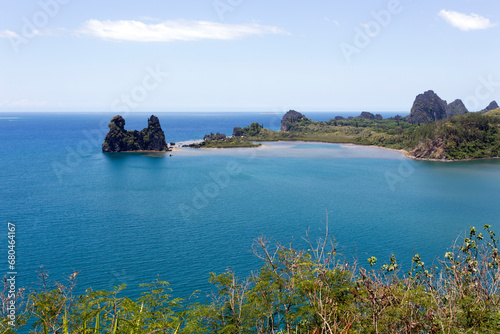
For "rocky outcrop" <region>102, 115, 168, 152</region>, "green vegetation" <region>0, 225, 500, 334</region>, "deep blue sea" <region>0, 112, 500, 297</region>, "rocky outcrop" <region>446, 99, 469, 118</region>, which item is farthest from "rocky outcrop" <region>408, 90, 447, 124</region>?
"green vegetation" <region>0, 225, 500, 334</region>

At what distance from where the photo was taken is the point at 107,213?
33.1 metres

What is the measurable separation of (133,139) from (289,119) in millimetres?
82035

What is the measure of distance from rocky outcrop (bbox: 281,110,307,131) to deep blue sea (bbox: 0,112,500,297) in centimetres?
8392

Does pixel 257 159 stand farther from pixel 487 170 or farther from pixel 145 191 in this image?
pixel 487 170

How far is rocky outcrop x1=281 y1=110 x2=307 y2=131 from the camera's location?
148 m

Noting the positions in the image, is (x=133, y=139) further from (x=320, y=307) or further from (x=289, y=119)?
(x=320, y=307)

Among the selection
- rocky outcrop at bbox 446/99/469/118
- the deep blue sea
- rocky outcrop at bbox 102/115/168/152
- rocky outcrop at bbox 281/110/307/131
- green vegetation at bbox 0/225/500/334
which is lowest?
the deep blue sea

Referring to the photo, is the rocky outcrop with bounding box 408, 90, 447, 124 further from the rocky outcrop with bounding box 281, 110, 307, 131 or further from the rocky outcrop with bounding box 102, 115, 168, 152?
the rocky outcrop with bounding box 102, 115, 168, 152

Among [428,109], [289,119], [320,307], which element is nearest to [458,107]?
[428,109]

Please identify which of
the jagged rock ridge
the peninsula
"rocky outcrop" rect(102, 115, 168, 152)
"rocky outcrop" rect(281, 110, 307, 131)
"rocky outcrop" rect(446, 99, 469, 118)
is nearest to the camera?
the peninsula

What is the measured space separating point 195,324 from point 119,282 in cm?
1118

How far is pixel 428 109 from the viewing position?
14500 cm

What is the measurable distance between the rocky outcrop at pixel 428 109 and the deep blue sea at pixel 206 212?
87139 mm

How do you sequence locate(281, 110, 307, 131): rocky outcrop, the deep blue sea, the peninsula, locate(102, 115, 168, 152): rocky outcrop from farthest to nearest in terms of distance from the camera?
1. locate(281, 110, 307, 131): rocky outcrop
2. locate(102, 115, 168, 152): rocky outcrop
3. the peninsula
4. the deep blue sea
